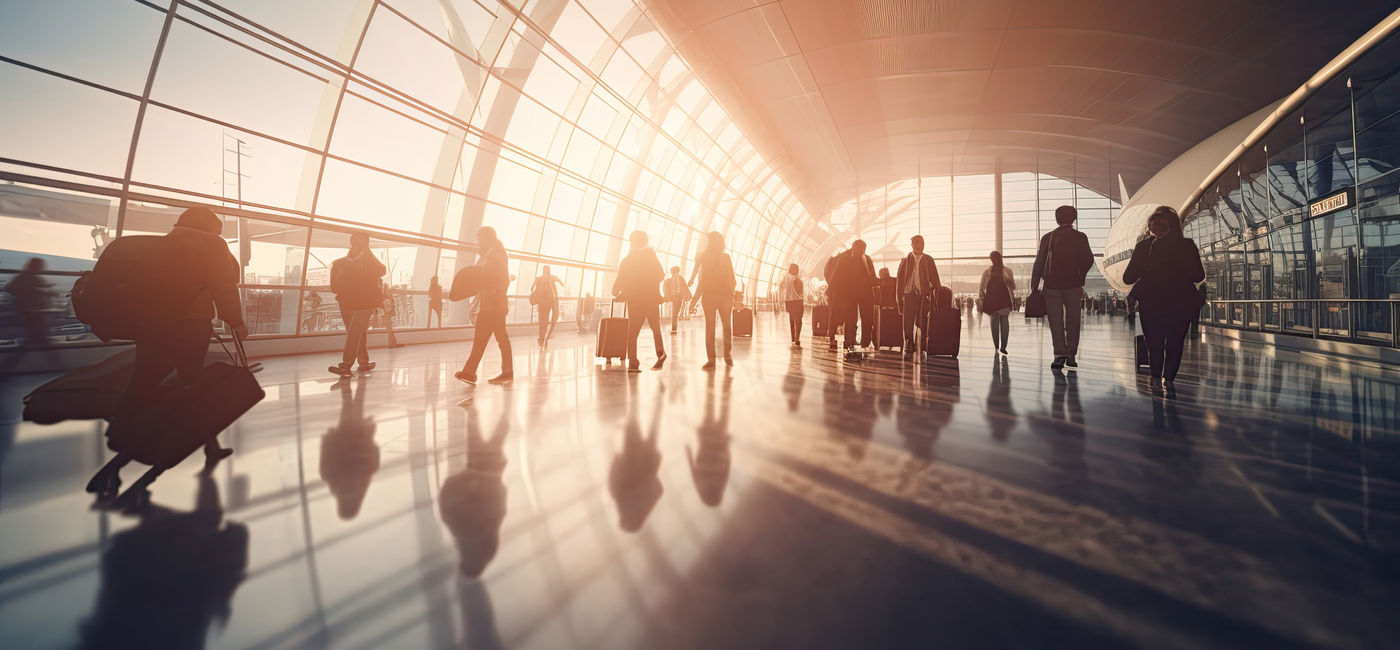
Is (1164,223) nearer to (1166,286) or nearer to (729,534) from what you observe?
(1166,286)

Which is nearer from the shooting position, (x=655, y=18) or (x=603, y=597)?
(x=603, y=597)

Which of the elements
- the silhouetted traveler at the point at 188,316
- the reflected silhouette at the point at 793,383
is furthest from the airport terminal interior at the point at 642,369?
the silhouetted traveler at the point at 188,316

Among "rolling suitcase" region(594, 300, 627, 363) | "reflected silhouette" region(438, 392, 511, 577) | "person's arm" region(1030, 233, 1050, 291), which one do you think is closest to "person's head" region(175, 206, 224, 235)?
"reflected silhouette" region(438, 392, 511, 577)

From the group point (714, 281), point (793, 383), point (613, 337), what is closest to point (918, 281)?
point (714, 281)

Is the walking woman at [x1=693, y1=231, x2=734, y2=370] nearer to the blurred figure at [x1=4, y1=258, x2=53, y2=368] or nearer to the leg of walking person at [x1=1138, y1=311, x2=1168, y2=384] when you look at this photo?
the leg of walking person at [x1=1138, y1=311, x2=1168, y2=384]

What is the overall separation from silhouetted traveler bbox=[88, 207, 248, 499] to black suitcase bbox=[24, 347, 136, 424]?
108mm

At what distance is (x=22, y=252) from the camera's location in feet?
20.3

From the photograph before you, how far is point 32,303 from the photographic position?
618 centimetres

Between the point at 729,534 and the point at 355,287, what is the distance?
6441mm

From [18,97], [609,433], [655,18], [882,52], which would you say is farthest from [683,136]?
[609,433]

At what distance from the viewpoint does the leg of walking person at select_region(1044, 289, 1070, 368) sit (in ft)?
21.4

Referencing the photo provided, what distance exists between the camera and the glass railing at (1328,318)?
22.5 feet

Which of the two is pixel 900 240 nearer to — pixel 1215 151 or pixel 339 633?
pixel 1215 151

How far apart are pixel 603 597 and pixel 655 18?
50.0 ft
